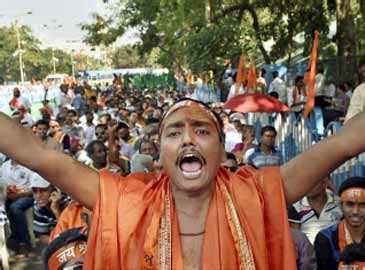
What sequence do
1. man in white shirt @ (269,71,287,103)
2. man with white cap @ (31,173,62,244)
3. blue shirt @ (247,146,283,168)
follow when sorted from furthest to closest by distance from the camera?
man in white shirt @ (269,71,287,103), blue shirt @ (247,146,283,168), man with white cap @ (31,173,62,244)

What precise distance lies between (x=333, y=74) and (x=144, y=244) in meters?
13.4

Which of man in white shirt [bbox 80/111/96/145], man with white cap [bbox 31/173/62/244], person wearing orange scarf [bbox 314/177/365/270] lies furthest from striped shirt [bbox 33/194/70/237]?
person wearing orange scarf [bbox 314/177/365/270]

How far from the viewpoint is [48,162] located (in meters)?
2.33

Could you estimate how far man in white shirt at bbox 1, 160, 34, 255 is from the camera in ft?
26.9

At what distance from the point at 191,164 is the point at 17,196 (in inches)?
251

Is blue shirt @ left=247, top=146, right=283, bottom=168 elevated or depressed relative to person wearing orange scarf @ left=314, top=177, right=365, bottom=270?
elevated

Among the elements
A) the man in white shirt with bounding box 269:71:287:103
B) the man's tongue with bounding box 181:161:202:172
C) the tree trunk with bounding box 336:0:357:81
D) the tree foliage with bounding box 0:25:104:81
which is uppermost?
the tree foliage with bounding box 0:25:104:81

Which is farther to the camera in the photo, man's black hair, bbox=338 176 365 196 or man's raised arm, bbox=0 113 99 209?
man's black hair, bbox=338 176 365 196

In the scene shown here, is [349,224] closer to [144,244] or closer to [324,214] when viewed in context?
[324,214]

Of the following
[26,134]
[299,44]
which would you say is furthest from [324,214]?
[299,44]

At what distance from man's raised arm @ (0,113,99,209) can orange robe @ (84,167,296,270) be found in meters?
0.04

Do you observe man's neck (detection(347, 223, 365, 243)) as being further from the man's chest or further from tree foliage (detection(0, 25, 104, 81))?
tree foliage (detection(0, 25, 104, 81))

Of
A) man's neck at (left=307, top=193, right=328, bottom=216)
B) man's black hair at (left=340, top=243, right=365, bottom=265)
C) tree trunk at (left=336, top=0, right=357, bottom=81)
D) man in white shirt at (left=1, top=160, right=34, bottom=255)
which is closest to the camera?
man's black hair at (left=340, top=243, right=365, bottom=265)

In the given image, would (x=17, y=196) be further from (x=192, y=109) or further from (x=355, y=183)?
(x=192, y=109)
